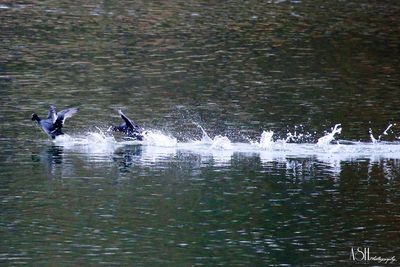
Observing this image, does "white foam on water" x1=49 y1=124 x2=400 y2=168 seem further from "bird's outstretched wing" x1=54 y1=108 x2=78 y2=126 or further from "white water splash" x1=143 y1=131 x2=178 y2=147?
"bird's outstretched wing" x1=54 y1=108 x2=78 y2=126

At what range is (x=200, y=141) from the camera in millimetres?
23344

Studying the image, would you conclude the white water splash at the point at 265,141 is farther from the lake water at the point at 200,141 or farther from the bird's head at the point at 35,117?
the bird's head at the point at 35,117

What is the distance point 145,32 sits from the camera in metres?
37.9

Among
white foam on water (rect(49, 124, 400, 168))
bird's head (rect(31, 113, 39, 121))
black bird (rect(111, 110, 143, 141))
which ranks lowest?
white foam on water (rect(49, 124, 400, 168))

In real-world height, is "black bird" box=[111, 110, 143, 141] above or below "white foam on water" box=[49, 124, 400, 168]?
above

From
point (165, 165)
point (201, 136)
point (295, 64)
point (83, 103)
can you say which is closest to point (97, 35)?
point (295, 64)

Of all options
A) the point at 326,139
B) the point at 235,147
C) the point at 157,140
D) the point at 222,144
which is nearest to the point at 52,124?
the point at 157,140

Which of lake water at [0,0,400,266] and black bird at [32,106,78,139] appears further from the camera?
black bird at [32,106,78,139]

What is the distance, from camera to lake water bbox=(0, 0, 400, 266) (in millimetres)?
16578

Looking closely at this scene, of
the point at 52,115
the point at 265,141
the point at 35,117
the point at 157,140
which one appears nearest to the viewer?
the point at 265,141

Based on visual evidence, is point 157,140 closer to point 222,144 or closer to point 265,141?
point 222,144

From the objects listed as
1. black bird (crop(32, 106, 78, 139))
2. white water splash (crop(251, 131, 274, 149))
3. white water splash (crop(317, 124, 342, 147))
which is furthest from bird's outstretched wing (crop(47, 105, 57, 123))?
white water splash (crop(317, 124, 342, 147))

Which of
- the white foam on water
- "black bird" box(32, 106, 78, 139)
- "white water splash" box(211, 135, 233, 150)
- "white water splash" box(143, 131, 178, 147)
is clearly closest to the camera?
the white foam on water

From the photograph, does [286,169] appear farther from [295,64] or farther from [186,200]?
[295,64]
